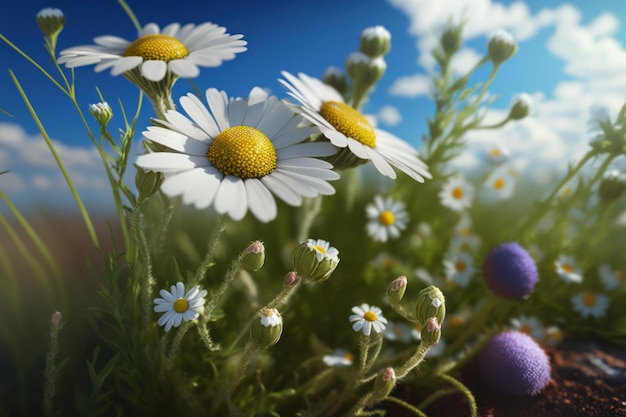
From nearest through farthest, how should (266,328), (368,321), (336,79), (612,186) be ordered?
1. (266,328)
2. (368,321)
3. (612,186)
4. (336,79)

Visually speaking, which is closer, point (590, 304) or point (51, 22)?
point (51, 22)

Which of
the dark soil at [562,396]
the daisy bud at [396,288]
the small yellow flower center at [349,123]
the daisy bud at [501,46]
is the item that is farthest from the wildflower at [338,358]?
the daisy bud at [501,46]

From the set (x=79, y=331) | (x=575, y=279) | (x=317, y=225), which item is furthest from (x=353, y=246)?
(x=79, y=331)

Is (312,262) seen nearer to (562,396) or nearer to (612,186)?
(562,396)

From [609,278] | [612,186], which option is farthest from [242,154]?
[609,278]

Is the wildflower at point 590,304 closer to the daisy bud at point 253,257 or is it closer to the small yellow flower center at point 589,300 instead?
the small yellow flower center at point 589,300

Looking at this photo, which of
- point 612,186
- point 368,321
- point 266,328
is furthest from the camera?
point 612,186
